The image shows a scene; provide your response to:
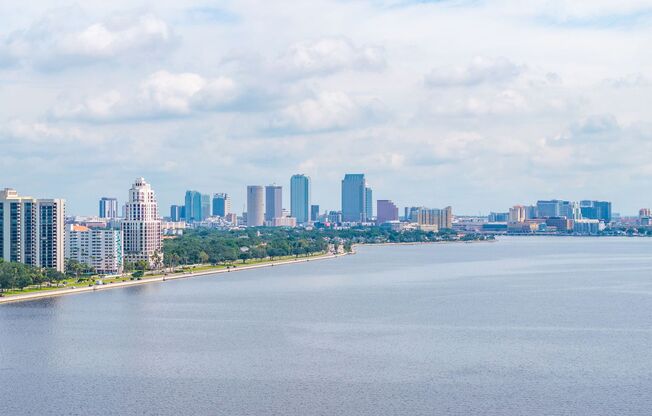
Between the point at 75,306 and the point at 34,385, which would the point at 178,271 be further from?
the point at 34,385

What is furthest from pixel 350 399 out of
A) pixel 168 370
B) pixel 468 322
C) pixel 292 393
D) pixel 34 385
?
pixel 468 322

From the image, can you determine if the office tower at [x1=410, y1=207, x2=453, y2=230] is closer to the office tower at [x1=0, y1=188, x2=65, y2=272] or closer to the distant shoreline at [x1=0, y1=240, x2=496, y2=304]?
the distant shoreline at [x1=0, y1=240, x2=496, y2=304]

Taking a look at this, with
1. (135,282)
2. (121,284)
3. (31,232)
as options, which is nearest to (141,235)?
(31,232)

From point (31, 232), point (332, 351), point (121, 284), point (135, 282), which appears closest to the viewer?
point (332, 351)

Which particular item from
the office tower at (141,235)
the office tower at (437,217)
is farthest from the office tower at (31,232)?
the office tower at (437,217)

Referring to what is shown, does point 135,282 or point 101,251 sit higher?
point 101,251

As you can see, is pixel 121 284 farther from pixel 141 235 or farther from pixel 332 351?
pixel 332 351

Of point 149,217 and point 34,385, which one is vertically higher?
point 149,217
